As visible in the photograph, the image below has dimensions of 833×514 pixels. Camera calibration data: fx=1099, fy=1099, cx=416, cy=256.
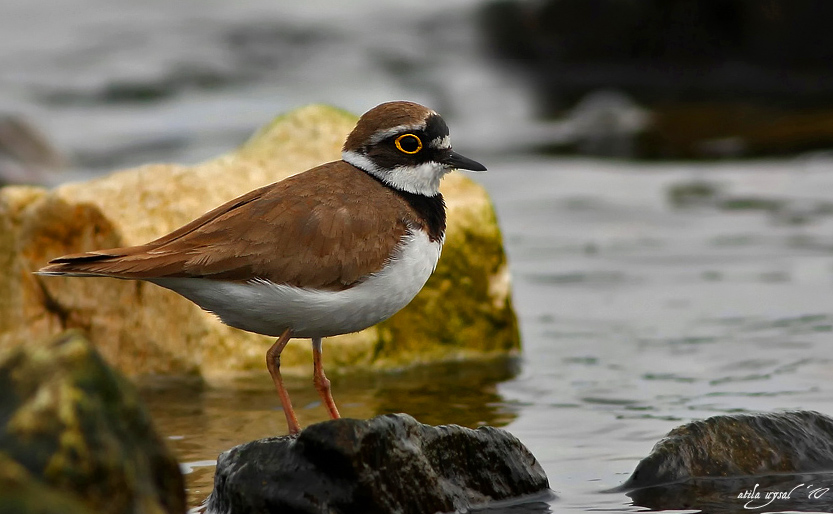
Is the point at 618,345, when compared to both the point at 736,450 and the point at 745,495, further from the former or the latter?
the point at 745,495

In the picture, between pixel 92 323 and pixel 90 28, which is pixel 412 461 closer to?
pixel 92 323

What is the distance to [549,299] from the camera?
35.4ft

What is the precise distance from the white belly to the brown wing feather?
6cm

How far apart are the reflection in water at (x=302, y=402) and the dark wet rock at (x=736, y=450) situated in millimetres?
1652

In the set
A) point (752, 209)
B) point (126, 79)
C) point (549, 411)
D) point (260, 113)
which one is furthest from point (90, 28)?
point (549, 411)

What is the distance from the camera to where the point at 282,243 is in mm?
5805

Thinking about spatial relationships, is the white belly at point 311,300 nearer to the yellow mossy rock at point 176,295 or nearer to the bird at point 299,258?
the bird at point 299,258

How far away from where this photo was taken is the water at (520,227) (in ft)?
24.3

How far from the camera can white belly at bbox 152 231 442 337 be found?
5672mm

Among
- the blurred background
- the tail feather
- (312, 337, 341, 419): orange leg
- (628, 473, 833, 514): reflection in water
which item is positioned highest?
the blurred background

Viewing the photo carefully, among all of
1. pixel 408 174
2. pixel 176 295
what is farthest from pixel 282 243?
pixel 176 295

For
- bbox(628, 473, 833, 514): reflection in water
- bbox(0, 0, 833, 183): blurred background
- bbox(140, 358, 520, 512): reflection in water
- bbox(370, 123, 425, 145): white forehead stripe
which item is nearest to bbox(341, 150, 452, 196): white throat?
bbox(370, 123, 425, 145): white forehead stripe

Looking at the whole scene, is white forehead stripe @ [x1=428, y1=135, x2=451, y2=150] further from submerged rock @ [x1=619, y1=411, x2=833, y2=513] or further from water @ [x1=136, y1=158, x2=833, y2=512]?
submerged rock @ [x1=619, y1=411, x2=833, y2=513]

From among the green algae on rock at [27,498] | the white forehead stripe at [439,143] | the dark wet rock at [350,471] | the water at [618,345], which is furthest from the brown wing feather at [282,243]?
the green algae on rock at [27,498]
